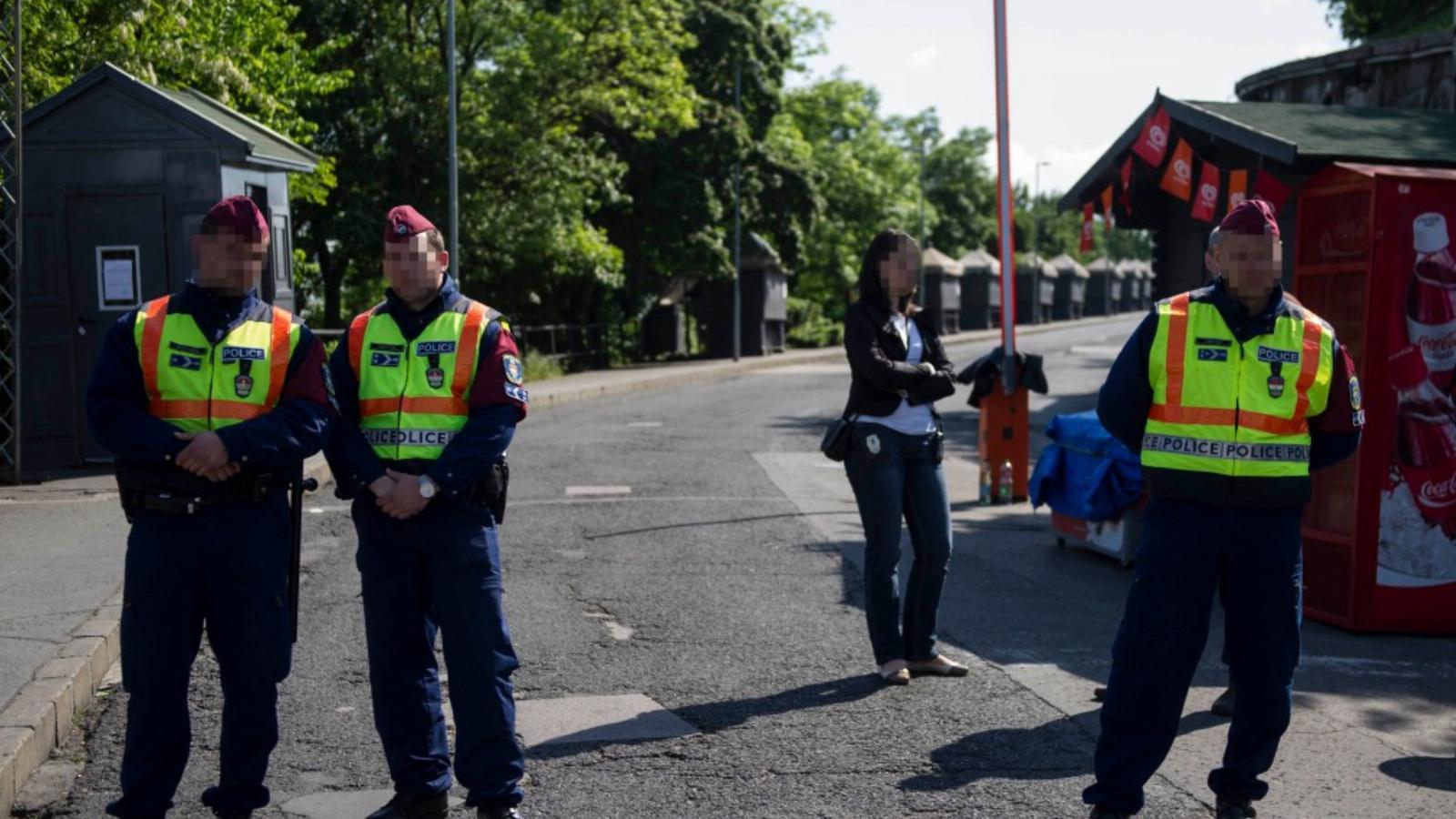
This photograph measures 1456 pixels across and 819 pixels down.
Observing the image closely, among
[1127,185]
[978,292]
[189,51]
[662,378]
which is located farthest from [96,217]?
[978,292]

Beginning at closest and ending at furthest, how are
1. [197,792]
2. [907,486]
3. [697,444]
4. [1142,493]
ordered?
[197,792], [907,486], [1142,493], [697,444]

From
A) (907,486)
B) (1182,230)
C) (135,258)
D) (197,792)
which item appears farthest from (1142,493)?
(135,258)

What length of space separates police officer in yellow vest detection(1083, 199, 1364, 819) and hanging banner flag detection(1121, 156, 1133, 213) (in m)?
7.78

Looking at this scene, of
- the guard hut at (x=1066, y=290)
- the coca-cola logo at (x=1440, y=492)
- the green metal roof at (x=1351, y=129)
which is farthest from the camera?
the guard hut at (x=1066, y=290)

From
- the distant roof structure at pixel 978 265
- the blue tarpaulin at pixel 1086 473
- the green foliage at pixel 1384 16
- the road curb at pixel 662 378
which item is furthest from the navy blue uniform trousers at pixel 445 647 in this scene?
the distant roof structure at pixel 978 265

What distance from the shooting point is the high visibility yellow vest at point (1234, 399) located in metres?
4.77

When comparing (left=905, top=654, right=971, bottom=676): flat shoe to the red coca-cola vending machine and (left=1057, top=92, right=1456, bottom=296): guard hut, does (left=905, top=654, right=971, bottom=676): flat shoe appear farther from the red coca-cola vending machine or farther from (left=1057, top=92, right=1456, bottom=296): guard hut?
(left=1057, top=92, right=1456, bottom=296): guard hut

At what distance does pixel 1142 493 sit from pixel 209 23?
12992 mm

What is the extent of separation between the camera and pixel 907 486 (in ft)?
22.4

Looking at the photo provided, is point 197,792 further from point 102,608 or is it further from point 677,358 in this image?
point 677,358

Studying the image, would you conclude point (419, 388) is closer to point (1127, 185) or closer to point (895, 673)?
point (895, 673)

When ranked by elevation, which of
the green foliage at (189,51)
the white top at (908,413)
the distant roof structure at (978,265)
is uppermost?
the green foliage at (189,51)

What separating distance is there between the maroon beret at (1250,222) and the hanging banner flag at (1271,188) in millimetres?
4740

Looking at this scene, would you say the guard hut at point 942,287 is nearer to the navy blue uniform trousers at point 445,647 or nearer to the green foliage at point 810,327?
the green foliage at point 810,327
